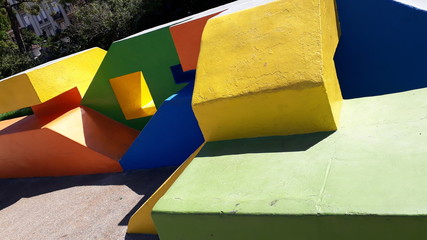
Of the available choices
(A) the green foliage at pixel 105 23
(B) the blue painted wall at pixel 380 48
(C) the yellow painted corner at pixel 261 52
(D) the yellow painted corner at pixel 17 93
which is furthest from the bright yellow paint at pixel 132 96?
(A) the green foliage at pixel 105 23

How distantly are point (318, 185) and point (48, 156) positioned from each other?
690 centimetres

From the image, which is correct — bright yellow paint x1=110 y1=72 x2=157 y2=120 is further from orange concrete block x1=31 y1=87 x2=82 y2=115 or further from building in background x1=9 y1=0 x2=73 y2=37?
building in background x1=9 y1=0 x2=73 y2=37

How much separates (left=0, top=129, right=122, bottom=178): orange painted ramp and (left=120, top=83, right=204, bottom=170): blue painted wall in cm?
69

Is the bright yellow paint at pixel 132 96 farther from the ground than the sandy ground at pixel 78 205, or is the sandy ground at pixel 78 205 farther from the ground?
the bright yellow paint at pixel 132 96

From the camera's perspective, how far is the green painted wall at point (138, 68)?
6871mm

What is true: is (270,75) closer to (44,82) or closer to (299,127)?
(299,127)

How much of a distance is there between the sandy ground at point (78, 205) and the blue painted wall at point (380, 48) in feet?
12.4

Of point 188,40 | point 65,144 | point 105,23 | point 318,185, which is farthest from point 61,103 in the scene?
point 105,23

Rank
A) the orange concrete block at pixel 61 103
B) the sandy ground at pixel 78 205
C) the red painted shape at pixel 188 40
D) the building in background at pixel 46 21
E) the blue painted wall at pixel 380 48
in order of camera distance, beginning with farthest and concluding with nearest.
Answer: the building in background at pixel 46 21 → the orange concrete block at pixel 61 103 → the red painted shape at pixel 188 40 → the sandy ground at pixel 78 205 → the blue painted wall at pixel 380 48

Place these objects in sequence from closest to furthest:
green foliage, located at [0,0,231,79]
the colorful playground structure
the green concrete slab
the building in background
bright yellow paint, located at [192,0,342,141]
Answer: the green concrete slab
the colorful playground structure
bright yellow paint, located at [192,0,342,141]
green foliage, located at [0,0,231,79]
the building in background

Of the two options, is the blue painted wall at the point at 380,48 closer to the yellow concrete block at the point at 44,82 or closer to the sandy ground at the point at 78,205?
the sandy ground at the point at 78,205

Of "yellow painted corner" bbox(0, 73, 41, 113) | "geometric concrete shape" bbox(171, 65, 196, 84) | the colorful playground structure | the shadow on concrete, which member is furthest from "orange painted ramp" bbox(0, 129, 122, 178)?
the shadow on concrete

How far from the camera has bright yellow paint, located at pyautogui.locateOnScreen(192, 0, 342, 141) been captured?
2.92 metres

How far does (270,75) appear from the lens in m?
3.05
